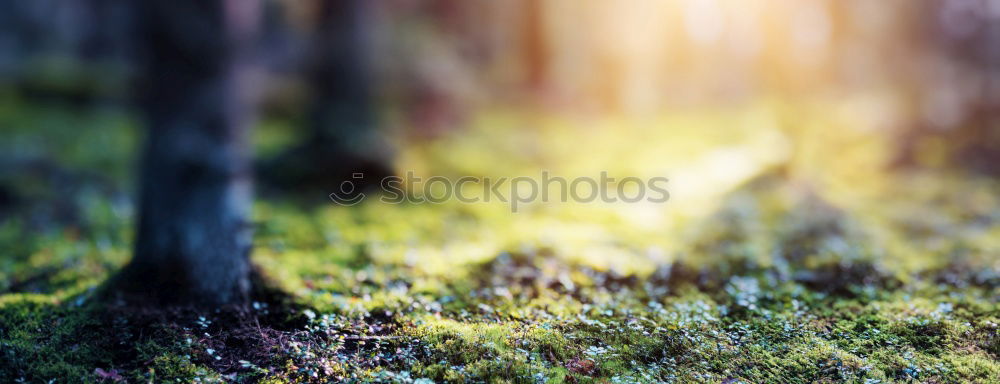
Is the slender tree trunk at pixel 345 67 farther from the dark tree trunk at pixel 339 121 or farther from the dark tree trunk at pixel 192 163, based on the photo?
the dark tree trunk at pixel 192 163

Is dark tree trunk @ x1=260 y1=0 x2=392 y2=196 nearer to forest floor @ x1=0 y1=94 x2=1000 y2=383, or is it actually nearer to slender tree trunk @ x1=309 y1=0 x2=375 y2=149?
slender tree trunk @ x1=309 y1=0 x2=375 y2=149

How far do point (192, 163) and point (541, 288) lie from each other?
12.7ft

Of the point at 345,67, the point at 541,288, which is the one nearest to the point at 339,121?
the point at 345,67

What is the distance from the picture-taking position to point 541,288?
630 cm

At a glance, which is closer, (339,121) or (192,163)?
(192,163)

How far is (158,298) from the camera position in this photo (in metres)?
5.10

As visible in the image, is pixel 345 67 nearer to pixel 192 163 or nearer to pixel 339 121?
pixel 339 121

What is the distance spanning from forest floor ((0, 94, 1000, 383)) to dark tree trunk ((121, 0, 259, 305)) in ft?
1.25

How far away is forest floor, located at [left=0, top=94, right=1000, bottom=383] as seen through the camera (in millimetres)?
4492

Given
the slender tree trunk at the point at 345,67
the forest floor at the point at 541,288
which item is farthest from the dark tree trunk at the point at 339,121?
the forest floor at the point at 541,288

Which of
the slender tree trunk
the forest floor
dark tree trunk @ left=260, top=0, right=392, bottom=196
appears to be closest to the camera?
the forest floor

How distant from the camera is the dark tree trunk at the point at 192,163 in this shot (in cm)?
525

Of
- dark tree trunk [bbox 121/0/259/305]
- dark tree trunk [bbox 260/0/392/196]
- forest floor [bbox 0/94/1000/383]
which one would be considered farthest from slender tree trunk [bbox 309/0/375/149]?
dark tree trunk [bbox 121/0/259/305]

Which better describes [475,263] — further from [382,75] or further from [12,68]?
[12,68]
